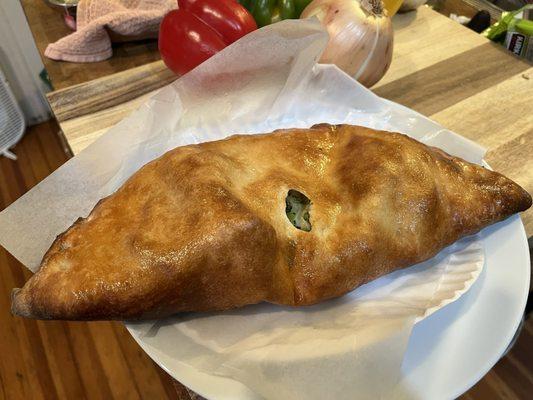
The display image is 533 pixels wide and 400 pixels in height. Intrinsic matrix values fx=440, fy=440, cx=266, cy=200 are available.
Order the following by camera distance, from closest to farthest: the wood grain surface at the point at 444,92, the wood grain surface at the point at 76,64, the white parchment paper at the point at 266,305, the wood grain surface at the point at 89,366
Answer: the white parchment paper at the point at 266,305 < the wood grain surface at the point at 444,92 < the wood grain surface at the point at 76,64 < the wood grain surface at the point at 89,366

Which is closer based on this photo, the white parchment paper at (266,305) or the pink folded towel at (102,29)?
the white parchment paper at (266,305)

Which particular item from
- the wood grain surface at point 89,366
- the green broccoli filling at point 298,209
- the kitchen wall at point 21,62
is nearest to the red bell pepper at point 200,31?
the green broccoli filling at point 298,209

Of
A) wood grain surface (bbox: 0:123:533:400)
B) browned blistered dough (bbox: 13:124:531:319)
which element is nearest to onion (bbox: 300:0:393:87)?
browned blistered dough (bbox: 13:124:531:319)

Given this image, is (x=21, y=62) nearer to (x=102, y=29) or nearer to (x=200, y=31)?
(x=102, y=29)

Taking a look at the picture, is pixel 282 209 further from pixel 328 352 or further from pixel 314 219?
pixel 328 352

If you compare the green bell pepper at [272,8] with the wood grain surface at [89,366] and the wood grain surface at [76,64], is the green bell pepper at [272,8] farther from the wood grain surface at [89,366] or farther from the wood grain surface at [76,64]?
the wood grain surface at [89,366]
